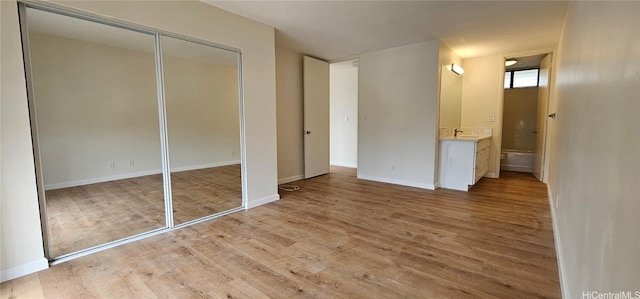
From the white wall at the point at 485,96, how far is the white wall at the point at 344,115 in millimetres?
2396

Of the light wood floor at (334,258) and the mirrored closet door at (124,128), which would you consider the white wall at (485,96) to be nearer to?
the light wood floor at (334,258)

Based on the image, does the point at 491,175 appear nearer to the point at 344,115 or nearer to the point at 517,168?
the point at 517,168

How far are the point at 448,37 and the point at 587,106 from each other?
9.68 feet

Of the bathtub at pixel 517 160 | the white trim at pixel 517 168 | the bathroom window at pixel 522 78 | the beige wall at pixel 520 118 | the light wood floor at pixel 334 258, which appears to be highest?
the bathroom window at pixel 522 78

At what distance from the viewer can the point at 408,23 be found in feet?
11.2

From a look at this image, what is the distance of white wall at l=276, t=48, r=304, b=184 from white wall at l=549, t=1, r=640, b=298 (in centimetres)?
392

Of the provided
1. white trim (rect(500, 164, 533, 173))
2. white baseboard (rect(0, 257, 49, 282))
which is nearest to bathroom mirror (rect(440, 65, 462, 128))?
white trim (rect(500, 164, 533, 173))

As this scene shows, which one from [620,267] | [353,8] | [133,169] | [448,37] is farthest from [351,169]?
[620,267]

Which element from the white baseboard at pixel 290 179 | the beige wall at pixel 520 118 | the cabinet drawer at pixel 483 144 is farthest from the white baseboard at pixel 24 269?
the beige wall at pixel 520 118

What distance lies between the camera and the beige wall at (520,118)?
6203 millimetres

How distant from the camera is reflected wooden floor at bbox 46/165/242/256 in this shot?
2406 millimetres

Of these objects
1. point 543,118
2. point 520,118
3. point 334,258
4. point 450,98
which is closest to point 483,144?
point 450,98

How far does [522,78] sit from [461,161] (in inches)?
150

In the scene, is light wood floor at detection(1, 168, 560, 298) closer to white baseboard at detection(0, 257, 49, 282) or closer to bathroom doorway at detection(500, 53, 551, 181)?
white baseboard at detection(0, 257, 49, 282)
